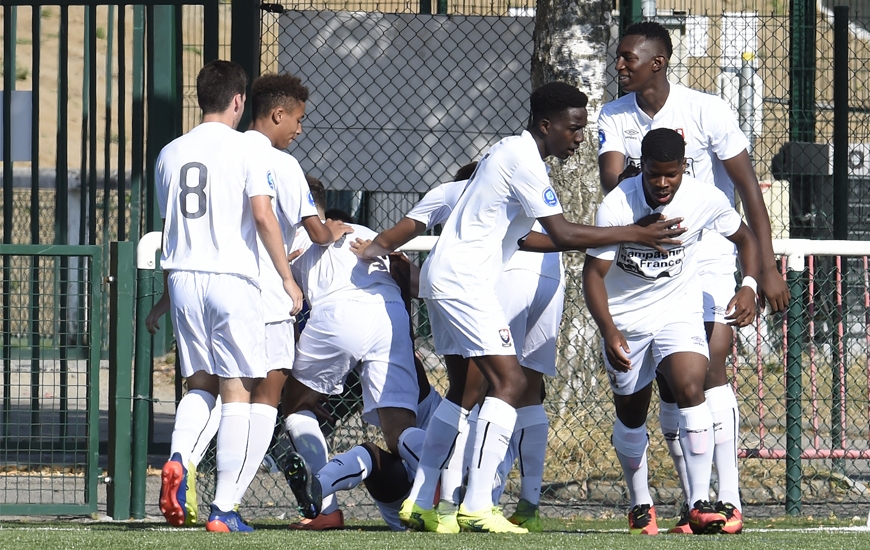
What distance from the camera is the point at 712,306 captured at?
17.8 feet

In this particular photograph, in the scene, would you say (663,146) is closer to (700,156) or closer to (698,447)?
(700,156)

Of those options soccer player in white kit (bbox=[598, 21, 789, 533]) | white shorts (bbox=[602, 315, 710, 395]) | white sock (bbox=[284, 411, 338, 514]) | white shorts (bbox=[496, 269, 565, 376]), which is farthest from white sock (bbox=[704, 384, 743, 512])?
white sock (bbox=[284, 411, 338, 514])

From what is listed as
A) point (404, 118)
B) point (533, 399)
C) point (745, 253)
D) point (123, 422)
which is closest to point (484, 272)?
point (533, 399)

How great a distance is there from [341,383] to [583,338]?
2290 millimetres

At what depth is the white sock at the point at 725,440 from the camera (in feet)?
17.0

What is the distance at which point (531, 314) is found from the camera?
5.63 metres

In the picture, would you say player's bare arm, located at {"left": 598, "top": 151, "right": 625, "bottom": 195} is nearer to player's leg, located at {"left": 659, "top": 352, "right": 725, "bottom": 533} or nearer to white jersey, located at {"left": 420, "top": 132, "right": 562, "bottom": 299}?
white jersey, located at {"left": 420, "top": 132, "right": 562, "bottom": 299}

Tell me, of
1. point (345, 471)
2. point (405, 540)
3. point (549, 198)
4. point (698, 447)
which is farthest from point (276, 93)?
point (698, 447)

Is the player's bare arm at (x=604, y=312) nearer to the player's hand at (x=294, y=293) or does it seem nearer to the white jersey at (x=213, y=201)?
the player's hand at (x=294, y=293)

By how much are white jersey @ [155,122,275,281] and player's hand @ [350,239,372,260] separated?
63 cm

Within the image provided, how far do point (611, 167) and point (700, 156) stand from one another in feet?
1.32

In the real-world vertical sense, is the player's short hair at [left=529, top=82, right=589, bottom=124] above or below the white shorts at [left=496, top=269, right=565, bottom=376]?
above

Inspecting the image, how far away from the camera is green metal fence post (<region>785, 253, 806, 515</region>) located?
6.64 metres

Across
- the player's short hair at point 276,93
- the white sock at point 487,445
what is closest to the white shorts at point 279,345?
the white sock at point 487,445
